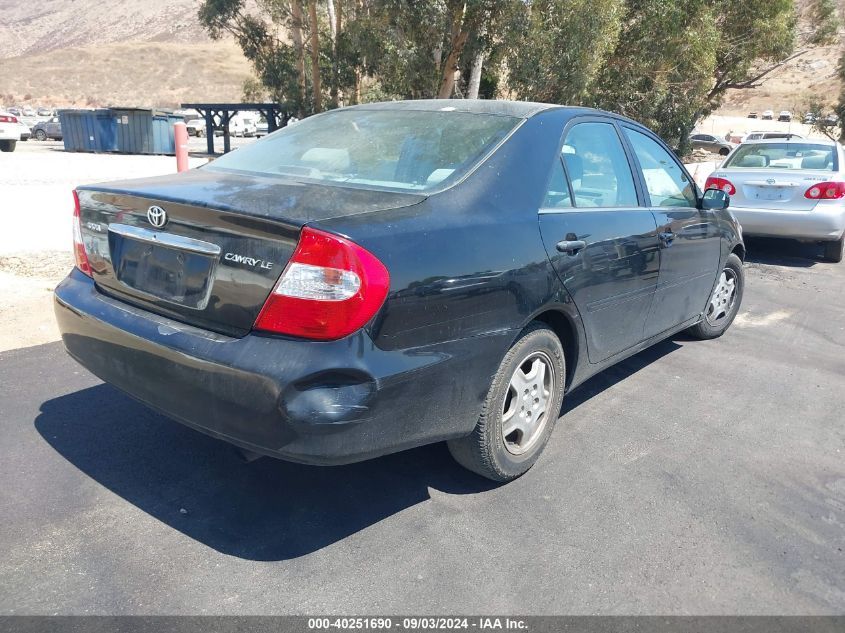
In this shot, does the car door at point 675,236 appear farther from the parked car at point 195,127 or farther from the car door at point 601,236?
the parked car at point 195,127

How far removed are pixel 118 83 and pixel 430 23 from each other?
8879 centimetres

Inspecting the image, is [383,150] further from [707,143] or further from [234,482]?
[707,143]

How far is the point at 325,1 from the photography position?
944 inches

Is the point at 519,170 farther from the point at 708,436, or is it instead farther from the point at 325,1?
the point at 325,1

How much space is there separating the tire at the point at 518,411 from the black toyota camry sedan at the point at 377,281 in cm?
1

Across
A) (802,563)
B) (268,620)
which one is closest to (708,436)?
(802,563)

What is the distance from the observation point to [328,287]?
245 centimetres

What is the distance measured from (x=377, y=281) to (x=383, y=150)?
1167 millimetres

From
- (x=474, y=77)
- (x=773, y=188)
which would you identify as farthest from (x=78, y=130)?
(x=773, y=188)

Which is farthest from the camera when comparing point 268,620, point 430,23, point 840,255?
point 430,23

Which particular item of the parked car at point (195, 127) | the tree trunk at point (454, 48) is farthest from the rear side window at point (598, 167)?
the parked car at point (195, 127)

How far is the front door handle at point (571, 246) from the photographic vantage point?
3.28 metres

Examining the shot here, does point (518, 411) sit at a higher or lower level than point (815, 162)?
lower

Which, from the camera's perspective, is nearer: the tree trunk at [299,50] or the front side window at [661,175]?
the front side window at [661,175]
